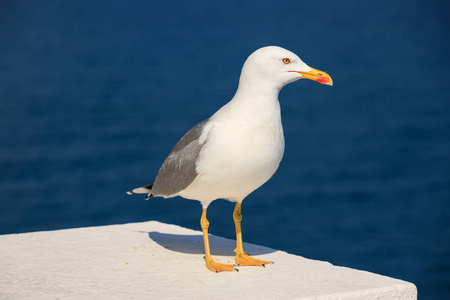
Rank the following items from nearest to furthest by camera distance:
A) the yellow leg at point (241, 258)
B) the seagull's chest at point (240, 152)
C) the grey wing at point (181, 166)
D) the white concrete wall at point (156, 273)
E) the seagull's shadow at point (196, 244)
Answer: the white concrete wall at point (156, 273)
the seagull's chest at point (240, 152)
the grey wing at point (181, 166)
the yellow leg at point (241, 258)
the seagull's shadow at point (196, 244)

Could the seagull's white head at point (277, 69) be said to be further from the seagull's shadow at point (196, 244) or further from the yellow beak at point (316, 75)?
the seagull's shadow at point (196, 244)

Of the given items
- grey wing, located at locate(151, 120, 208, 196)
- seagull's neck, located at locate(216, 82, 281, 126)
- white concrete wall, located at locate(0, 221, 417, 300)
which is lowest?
white concrete wall, located at locate(0, 221, 417, 300)

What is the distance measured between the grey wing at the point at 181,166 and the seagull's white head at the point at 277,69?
0.54 m

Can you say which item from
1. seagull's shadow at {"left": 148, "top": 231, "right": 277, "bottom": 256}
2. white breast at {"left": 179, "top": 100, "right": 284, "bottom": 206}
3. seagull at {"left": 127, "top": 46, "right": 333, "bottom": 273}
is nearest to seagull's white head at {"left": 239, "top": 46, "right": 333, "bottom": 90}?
seagull at {"left": 127, "top": 46, "right": 333, "bottom": 273}

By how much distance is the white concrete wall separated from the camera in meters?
4.50

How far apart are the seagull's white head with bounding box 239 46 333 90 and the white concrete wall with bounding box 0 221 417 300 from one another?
1357mm

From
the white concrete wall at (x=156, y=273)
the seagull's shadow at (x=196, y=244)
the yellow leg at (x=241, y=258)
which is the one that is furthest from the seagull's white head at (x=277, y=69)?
the seagull's shadow at (x=196, y=244)

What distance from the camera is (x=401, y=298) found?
15.5ft

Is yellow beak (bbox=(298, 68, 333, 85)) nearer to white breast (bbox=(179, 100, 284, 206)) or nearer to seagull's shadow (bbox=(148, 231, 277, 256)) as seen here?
white breast (bbox=(179, 100, 284, 206))

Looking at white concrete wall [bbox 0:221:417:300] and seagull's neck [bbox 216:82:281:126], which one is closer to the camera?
white concrete wall [bbox 0:221:417:300]

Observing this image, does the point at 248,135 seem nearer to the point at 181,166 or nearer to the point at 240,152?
the point at 240,152

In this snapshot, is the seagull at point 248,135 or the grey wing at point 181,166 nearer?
the seagull at point 248,135

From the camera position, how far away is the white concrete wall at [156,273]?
4504mm

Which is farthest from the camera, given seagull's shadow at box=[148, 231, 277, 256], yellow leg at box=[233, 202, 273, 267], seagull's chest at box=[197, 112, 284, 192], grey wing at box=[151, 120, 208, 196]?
seagull's shadow at box=[148, 231, 277, 256]
